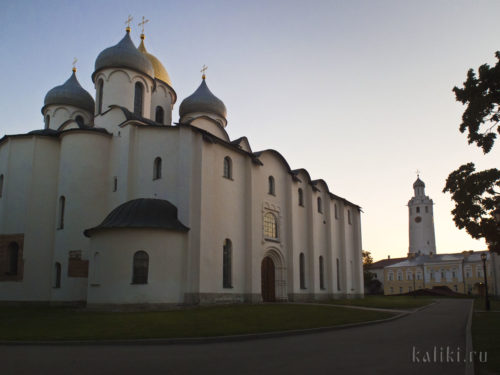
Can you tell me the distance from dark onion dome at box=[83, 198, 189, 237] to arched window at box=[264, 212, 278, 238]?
7.83 meters

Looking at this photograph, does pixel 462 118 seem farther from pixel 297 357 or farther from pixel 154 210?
pixel 154 210

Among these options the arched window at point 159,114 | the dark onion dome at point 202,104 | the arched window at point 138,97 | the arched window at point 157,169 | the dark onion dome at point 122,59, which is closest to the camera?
the arched window at point 157,169

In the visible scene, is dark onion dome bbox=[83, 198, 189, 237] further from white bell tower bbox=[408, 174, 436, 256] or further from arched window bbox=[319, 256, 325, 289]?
white bell tower bbox=[408, 174, 436, 256]

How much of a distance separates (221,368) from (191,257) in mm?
14242

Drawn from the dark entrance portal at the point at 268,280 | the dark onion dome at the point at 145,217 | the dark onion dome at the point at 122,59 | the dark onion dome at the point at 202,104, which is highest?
the dark onion dome at the point at 122,59

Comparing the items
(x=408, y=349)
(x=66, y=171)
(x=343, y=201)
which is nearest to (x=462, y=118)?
(x=408, y=349)

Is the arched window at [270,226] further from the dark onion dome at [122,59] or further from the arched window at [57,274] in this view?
the dark onion dome at [122,59]

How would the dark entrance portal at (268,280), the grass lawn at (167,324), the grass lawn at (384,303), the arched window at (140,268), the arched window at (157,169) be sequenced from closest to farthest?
1. the grass lawn at (167,324)
2. the arched window at (140,268)
3. the arched window at (157,169)
4. the grass lawn at (384,303)
5. the dark entrance portal at (268,280)

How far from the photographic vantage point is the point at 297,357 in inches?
367

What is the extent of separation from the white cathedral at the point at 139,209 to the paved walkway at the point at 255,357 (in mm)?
10121

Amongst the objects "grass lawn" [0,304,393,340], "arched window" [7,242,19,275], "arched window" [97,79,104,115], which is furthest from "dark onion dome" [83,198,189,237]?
"arched window" [97,79,104,115]

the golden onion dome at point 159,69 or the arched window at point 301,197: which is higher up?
the golden onion dome at point 159,69

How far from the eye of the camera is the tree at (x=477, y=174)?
1316 centimetres

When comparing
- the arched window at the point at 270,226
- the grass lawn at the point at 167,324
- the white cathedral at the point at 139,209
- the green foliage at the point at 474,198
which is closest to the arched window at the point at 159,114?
the white cathedral at the point at 139,209
